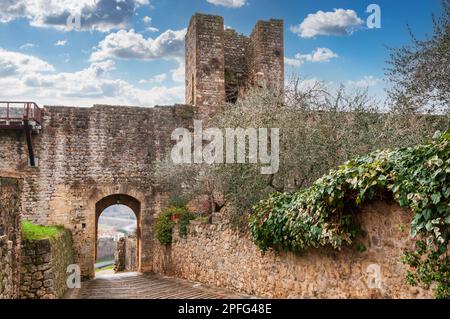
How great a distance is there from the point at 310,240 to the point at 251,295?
11.0 feet

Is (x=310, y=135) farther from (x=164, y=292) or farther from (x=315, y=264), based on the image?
(x=164, y=292)

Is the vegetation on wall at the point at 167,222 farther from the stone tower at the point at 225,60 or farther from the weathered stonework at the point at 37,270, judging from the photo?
the weathered stonework at the point at 37,270

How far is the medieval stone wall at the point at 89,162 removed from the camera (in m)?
18.0

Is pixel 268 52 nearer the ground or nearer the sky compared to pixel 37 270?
nearer the sky

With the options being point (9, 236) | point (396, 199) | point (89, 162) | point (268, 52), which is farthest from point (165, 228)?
point (396, 199)

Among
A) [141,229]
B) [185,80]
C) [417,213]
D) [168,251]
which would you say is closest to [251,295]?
[417,213]

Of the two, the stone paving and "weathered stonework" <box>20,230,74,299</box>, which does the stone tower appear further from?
"weathered stonework" <box>20,230,74,299</box>

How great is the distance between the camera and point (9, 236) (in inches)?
297

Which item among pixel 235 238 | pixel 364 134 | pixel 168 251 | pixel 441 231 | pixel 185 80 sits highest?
pixel 185 80

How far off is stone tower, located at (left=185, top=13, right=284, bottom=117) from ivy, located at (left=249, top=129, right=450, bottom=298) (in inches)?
456

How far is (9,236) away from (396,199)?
5790 mm

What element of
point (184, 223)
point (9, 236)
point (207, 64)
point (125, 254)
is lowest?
point (125, 254)

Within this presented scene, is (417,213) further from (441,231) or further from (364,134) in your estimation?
(364,134)
